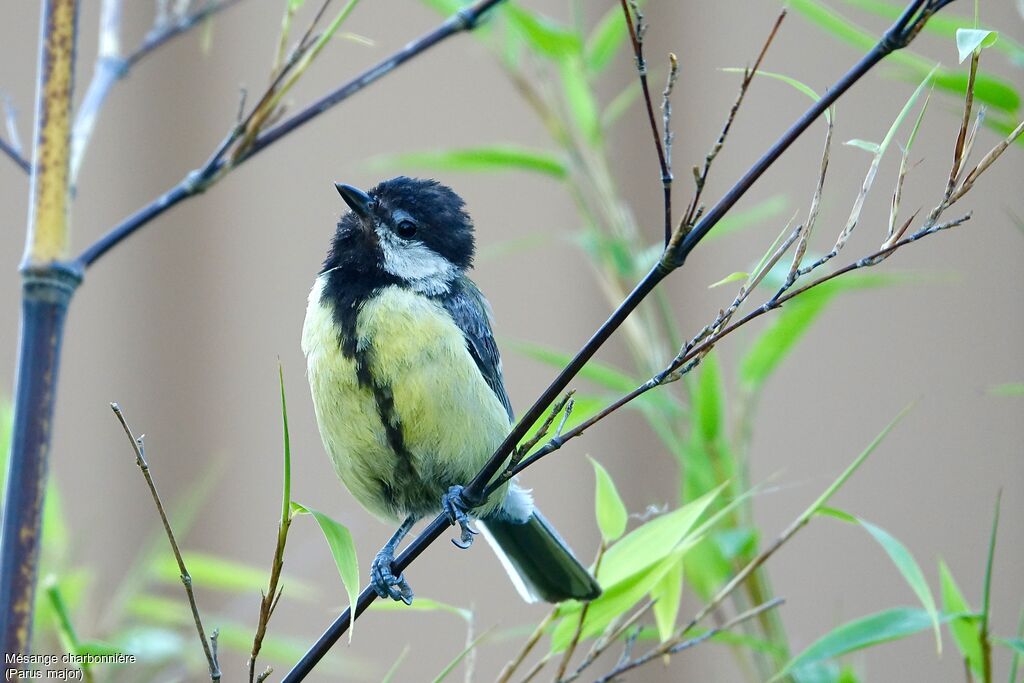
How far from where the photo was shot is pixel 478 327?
1.81 metres

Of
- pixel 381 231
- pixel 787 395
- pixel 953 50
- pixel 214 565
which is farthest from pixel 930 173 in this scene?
pixel 214 565

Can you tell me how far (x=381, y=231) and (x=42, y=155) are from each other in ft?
2.49

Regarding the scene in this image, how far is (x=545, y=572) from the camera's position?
5.78 ft

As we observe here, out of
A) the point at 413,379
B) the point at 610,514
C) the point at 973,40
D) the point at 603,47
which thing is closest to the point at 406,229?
the point at 413,379

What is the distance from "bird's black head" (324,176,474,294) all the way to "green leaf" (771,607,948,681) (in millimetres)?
809

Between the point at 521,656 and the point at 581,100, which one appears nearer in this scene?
the point at 521,656

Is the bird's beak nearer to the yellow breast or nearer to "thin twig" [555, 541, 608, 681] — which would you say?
the yellow breast

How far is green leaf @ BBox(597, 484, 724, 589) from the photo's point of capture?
50.9 inches

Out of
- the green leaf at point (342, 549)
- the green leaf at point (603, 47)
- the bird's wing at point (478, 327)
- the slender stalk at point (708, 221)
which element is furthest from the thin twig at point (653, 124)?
the green leaf at point (603, 47)

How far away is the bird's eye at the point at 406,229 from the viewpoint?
6.05 ft

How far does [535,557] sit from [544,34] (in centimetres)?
85

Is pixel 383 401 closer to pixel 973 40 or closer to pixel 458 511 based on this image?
pixel 458 511

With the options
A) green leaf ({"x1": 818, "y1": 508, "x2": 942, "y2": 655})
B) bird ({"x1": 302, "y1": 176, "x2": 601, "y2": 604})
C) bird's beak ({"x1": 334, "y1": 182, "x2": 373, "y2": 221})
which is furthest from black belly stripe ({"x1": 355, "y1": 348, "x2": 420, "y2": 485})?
green leaf ({"x1": 818, "y1": 508, "x2": 942, "y2": 655})

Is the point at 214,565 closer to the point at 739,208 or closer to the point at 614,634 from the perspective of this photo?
the point at 614,634
